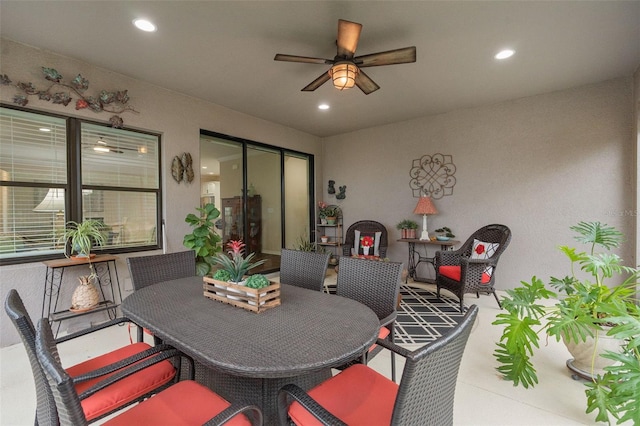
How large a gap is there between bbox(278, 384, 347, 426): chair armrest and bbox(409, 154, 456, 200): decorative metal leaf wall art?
445 cm

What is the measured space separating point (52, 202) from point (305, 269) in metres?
2.76

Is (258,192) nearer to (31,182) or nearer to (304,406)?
(31,182)

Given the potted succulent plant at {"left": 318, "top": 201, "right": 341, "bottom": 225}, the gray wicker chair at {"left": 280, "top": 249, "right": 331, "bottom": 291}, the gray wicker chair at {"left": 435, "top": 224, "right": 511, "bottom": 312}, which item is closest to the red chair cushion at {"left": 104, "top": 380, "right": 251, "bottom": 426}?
the gray wicker chair at {"left": 280, "top": 249, "right": 331, "bottom": 291}

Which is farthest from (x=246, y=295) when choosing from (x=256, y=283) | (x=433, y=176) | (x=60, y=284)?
(x=433, y=176)

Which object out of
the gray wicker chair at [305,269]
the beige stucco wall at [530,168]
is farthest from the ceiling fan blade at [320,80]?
the beige stucco wall at [530,168]

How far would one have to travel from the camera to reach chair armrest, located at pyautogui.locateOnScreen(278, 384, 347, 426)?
3.16 feet

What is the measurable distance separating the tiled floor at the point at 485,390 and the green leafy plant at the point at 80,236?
0.81m

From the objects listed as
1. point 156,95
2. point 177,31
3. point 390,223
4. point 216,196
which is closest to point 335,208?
point 390,223

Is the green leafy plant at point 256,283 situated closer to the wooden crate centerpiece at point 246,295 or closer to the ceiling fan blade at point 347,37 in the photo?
the wooden crate centerpiece at point 246,295

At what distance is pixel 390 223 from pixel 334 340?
14.5 feet

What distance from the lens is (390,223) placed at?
5434mm

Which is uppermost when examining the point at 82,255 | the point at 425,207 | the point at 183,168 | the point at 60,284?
the point at 183,168

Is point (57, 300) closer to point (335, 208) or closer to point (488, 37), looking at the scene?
point (335, 208)

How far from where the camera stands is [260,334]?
125 cm
